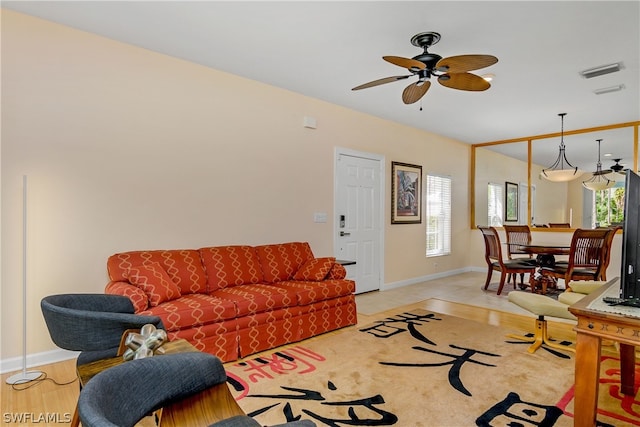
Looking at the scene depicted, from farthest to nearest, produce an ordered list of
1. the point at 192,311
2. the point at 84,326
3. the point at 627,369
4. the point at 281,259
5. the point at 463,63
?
the point at 281,259 → the point at 192,311 → the point at 463,63 → the point at 627,369 → the point at 84,326

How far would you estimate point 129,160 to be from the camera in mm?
3377

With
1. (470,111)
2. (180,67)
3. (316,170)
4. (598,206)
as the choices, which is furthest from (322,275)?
(598,206)

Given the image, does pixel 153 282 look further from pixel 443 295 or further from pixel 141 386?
pixel 443 295

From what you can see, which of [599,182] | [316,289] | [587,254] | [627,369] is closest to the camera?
[627,369]

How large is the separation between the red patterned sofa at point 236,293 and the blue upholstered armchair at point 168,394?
1.54 meters

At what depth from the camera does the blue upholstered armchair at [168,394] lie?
3.13ft

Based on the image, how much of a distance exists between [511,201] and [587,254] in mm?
3310

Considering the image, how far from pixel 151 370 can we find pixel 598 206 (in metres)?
8.46

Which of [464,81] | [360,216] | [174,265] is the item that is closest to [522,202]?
[360,216]

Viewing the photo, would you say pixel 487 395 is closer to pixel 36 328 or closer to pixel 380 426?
pixel 380 426

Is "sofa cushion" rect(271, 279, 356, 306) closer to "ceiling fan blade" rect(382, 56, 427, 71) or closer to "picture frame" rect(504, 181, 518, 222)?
"ceiling fan blade" rect(382, 56, 427, 71)

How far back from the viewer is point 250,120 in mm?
4219

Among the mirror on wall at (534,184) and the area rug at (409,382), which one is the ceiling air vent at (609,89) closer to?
the mirror on wall at (534,184)

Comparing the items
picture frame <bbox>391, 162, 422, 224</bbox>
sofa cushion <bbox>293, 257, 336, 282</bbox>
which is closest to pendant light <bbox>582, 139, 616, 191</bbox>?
picture frame <bbox>391, 162, 422, 224</bbox>
